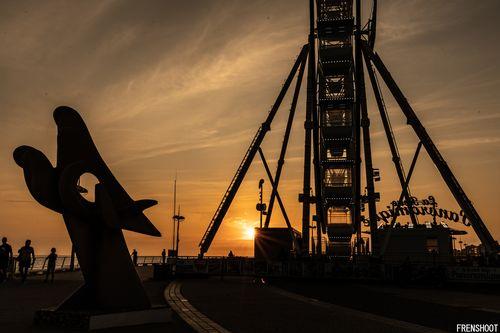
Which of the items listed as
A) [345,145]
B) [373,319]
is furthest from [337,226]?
[373,319]

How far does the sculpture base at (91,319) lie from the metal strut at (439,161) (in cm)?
2524

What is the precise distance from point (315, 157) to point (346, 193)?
4.17 meters

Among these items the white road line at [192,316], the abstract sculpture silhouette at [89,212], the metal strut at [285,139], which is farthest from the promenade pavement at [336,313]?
the metal strut at [285,139]

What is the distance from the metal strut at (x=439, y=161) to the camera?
1193 inches

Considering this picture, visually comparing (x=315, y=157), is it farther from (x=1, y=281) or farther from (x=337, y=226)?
(x=1, y=281)

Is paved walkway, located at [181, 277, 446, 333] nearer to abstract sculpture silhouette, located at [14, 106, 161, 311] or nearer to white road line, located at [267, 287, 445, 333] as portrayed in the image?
white road line, located at [267, 287, 445, 333]

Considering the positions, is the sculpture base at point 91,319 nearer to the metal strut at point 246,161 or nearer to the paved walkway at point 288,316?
the paved walkway at point 288,316

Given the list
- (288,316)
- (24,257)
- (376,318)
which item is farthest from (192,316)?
(24,257)

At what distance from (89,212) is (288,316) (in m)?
4.59

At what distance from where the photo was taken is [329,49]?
3562 cm

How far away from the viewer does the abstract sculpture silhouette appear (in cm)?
897

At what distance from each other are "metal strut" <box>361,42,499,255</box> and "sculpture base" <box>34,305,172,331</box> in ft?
82.8

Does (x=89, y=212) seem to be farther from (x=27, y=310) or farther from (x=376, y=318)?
(x=376, y=318)

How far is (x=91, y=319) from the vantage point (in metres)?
8.13
